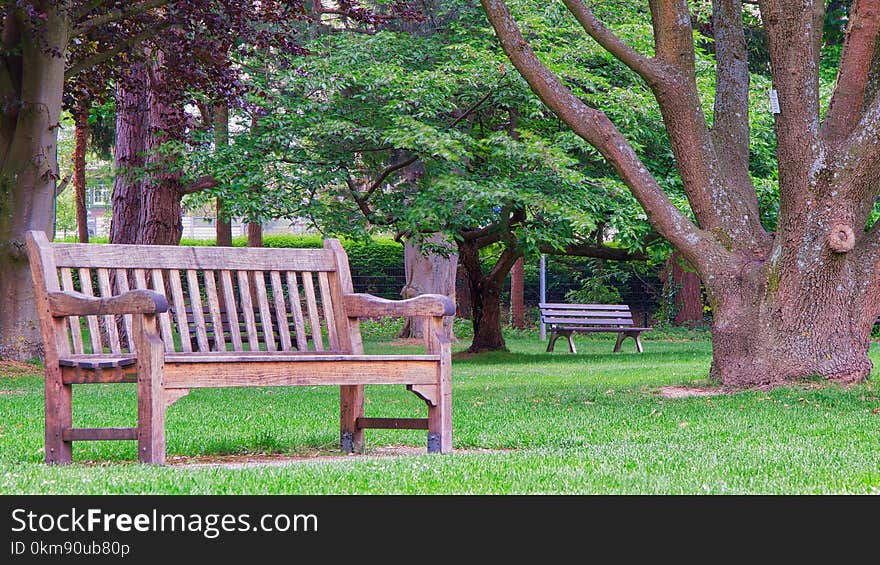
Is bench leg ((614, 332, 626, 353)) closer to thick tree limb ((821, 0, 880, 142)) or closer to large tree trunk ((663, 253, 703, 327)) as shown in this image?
large tree trunk ((663, 253, 703, 327))

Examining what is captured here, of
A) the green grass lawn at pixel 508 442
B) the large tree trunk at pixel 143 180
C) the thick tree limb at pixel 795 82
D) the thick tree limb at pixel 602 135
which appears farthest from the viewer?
the large tree trunk at pixel 143 180

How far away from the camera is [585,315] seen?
21922 millimetres

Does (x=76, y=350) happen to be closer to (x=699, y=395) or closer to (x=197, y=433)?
(x=197, y=433)

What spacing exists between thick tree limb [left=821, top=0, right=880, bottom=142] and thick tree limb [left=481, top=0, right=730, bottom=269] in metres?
1.50

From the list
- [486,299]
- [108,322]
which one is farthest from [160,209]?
[108,322]

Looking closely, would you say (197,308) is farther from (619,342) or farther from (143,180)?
(619,342)

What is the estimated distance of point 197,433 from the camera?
7625mm

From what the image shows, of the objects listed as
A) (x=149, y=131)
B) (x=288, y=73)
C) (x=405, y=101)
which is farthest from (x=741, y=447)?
(x=149, y=131)

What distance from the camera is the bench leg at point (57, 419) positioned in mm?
5699

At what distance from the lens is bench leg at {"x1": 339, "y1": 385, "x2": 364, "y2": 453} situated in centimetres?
670

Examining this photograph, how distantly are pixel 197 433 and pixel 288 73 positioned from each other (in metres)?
9.87

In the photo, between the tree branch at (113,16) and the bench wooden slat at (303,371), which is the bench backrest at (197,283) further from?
the tree branch at (113,16)

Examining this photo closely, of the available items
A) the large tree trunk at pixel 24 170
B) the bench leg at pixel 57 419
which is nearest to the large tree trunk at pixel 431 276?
the large tree trunk at pixel 24 170

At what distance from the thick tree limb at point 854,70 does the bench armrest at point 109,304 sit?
23.2 feet
